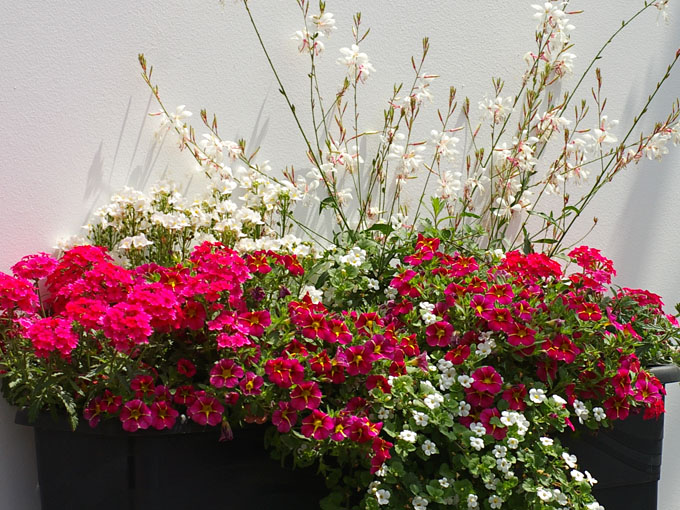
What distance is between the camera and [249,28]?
91.7 inches

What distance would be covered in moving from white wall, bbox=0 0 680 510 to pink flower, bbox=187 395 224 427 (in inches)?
26.7

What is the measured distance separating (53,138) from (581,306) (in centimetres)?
150

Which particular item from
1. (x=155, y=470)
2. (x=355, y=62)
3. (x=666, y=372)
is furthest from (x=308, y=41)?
(x=666, y=372)

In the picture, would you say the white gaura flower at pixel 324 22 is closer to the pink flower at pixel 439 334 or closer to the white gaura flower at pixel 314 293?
the white gaura flower at pixel 314 293

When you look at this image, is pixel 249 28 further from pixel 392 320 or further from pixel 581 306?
pixel 581 306

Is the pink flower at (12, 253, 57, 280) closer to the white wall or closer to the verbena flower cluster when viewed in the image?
the verbena flower cluster

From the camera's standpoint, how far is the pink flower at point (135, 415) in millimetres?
1618

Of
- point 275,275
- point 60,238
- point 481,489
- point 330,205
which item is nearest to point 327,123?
point 330,205

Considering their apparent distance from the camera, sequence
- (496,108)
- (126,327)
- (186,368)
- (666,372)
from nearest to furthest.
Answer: (126,327) < (186,368) < (666,372) < (496,108)

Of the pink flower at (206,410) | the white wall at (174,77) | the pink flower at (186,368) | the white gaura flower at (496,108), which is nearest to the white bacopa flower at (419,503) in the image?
the pink flower at (206,410)

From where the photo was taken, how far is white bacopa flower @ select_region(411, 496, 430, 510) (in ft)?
5.42

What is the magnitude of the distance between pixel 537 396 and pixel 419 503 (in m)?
0.39

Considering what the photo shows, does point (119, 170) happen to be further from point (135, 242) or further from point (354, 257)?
point (354, 257)

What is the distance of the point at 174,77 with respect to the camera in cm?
225
